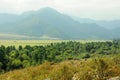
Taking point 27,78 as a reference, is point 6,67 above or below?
below

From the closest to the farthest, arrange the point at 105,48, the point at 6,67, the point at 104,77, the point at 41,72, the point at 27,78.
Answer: the point at 104,77, the point at 27,78, the point at 41,72, the point at 6,67, the point at 105,48

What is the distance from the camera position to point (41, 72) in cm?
2692

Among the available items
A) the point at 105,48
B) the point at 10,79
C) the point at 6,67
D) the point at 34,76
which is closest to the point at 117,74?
the point at 34,76

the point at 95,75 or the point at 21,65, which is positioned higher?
the point at 95,75

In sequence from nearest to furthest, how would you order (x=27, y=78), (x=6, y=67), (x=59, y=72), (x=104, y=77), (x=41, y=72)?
(x=104, y=77) < (x=59, y=72) < (x=27, y=78) < (x=41, y=72) < (x=6, y=67)

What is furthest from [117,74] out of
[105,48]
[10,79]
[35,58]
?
[105,48]

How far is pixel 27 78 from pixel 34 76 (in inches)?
26.2

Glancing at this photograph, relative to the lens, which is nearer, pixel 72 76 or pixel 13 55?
pixel 72 76

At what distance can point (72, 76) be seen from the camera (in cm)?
2120

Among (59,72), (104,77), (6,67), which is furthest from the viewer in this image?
(6,67)

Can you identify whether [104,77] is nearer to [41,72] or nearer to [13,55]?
[41,72]

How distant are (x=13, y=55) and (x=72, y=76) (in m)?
65.8

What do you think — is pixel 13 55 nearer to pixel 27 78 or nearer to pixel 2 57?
pixel 2 57

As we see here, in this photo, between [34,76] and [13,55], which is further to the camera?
[13,55]
